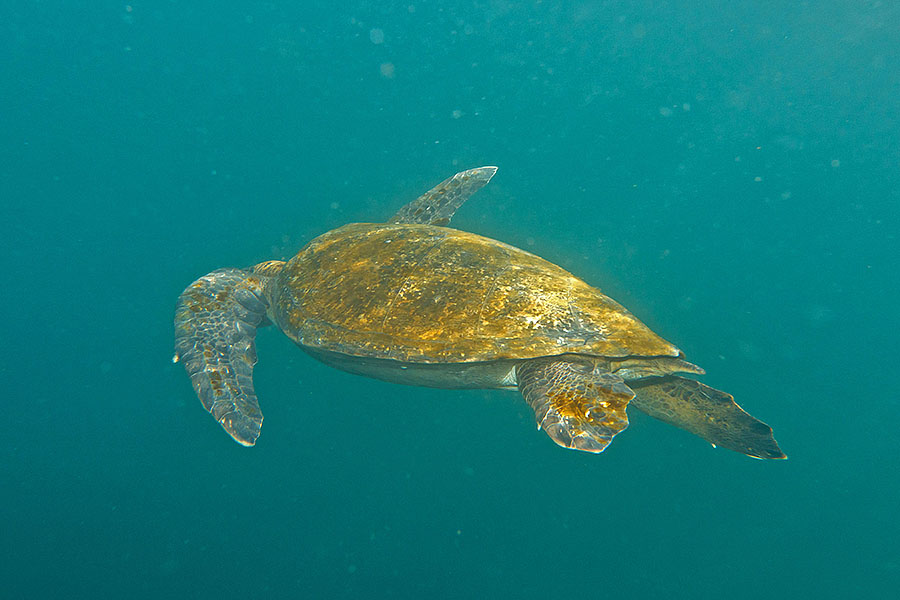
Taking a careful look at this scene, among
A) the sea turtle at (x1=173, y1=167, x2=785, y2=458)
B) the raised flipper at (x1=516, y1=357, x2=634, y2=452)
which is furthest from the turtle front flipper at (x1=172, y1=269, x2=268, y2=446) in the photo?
the raised flipper at (x1=516, y1=357, x2=634, y2=452)

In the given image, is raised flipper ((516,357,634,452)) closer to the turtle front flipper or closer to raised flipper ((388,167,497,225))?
the turtle front flipper

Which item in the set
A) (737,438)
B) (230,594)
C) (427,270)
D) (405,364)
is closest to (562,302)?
(427,270)

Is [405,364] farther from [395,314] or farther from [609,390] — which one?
[609,390]

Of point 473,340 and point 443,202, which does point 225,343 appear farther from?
point 443,202

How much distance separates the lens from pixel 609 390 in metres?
2.71

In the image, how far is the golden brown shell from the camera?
2936 millimetres

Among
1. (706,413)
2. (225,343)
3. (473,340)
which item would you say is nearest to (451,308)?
(473,340)

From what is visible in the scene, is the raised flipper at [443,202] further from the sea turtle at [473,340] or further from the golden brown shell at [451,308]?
the golden brown shell at [451,308]

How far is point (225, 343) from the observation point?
13.5 feet

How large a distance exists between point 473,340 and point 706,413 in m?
2.19

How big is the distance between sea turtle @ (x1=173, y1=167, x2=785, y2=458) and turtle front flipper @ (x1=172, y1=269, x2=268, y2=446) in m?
0.02

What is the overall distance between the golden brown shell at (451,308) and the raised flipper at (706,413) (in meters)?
0.77

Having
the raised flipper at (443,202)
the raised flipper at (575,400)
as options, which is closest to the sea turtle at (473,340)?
the raised flipper at (575,400)

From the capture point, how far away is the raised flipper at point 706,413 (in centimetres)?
308
